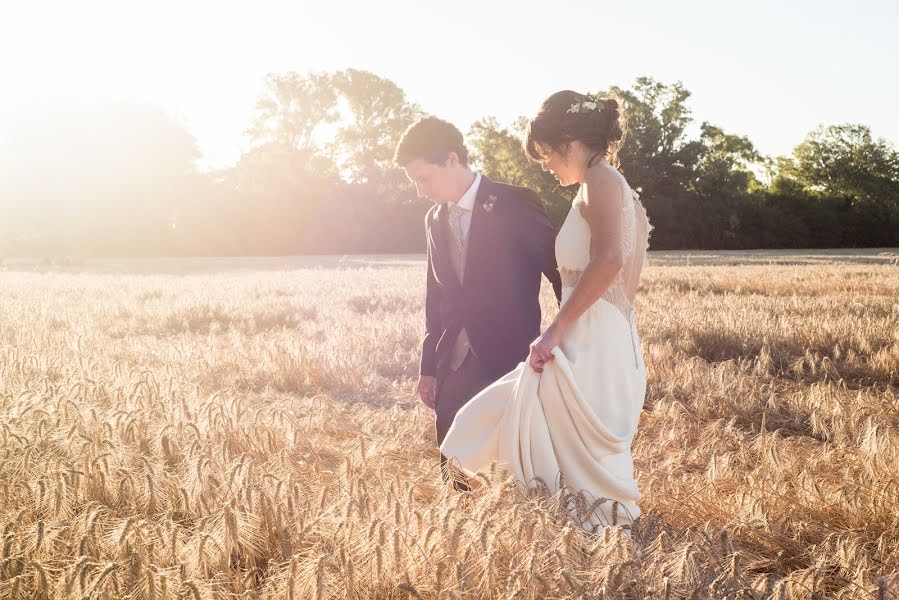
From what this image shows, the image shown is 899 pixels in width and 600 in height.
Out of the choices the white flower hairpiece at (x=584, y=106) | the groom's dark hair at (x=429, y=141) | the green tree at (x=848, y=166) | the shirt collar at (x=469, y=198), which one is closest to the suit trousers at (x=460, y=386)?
the shirt collar at (x=469, y=198)

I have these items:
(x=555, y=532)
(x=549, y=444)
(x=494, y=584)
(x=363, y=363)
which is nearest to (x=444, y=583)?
(x=494, y=584)

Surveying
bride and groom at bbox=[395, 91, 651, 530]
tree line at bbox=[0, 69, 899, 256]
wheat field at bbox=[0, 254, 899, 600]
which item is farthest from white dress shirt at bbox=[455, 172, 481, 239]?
tree line at bbox=[0, 69, 899, 256]

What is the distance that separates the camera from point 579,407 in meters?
3.02

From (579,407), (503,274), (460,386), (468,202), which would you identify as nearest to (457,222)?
(468,202)

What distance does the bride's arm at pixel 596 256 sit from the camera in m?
3.02

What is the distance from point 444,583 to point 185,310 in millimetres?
9814

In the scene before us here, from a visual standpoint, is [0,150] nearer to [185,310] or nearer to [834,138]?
[185,310]

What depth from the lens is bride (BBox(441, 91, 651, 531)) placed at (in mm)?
3037

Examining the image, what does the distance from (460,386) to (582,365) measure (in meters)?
1.03

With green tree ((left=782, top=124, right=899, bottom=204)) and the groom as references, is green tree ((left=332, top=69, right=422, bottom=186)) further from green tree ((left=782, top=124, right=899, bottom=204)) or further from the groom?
the groom

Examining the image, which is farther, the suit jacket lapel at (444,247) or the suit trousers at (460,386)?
the suit jacket lapel at (444,247)

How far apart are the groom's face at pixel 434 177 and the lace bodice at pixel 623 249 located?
0.92 meters

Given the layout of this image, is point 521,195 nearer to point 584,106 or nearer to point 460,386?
point 584,106

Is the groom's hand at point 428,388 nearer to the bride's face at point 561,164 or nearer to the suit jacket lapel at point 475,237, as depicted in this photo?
the suit jacket lapel at point 475,237
